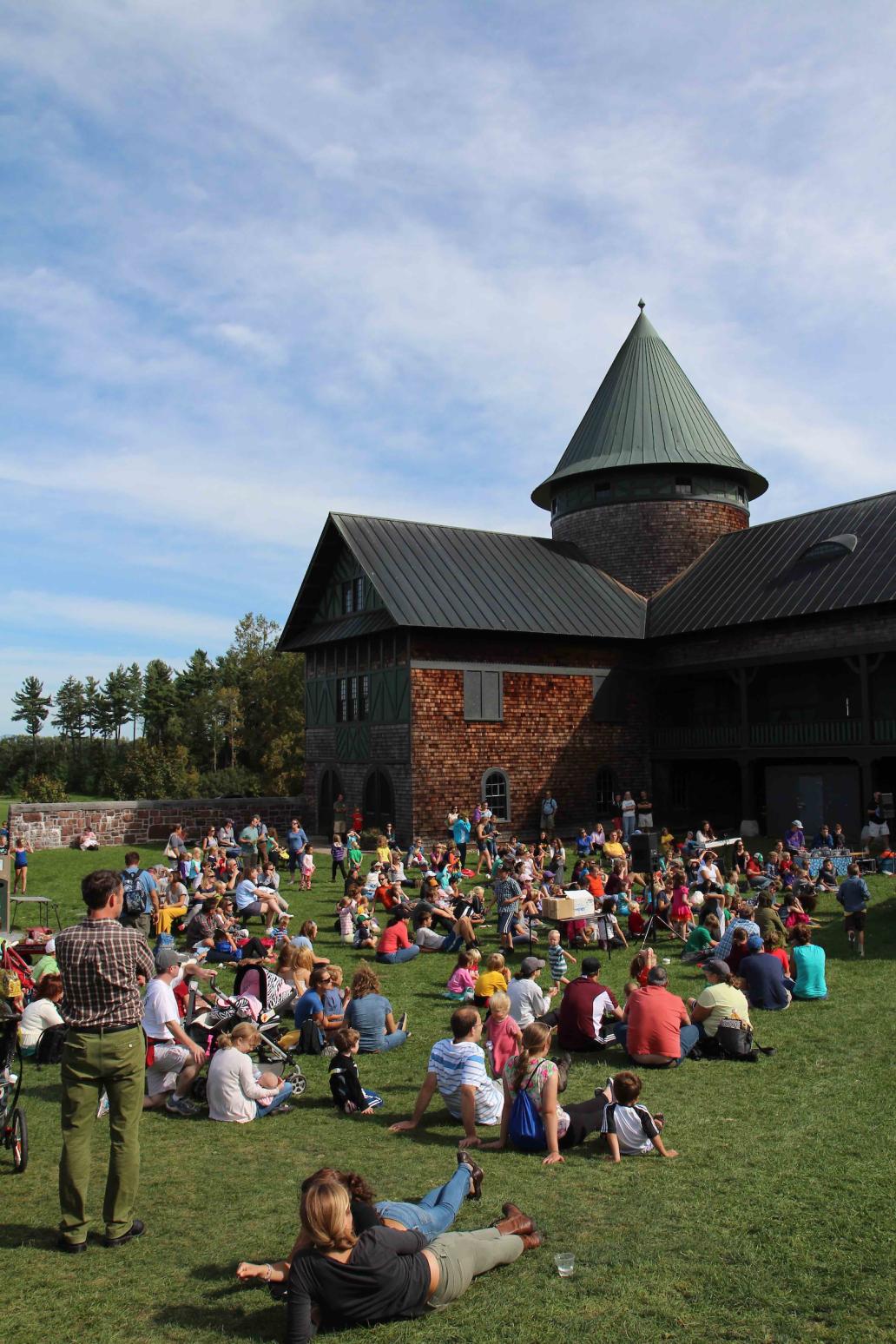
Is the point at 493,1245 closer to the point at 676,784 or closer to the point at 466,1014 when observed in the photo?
the point at 466,1014

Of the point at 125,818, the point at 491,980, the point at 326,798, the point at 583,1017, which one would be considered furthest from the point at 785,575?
the point at 583,1017

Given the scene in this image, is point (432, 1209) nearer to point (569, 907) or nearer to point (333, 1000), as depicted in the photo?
point (333, 1000)

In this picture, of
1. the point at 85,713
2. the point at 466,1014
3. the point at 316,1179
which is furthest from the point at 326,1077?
the point at 85,713

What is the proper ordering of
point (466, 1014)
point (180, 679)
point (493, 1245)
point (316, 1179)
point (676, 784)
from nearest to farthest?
1. point (316, 1179)
2. point (493, 1245)
3. point (466, 1014)
4. point (676, 784)
5. point (180, 679)

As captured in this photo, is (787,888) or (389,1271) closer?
(389,1271)

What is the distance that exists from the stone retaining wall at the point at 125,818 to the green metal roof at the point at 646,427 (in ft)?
51.7

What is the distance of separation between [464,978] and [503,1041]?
12.8 ft

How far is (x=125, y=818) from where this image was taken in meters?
31.4

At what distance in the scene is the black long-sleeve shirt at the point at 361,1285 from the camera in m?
4.84

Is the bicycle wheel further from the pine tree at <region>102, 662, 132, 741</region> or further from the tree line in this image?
the pine tree at <region>102, 662, 132, 741</region>

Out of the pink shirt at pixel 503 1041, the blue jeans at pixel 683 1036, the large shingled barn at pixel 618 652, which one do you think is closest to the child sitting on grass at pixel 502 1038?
the pink shirt at pixel 503 1041

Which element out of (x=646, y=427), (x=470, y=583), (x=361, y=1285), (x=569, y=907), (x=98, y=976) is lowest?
(x=361, y=1285)

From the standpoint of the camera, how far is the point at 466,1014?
312 inches

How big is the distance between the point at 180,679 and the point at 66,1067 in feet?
272
